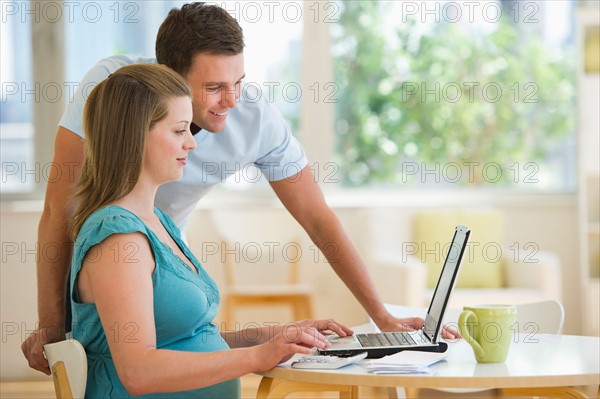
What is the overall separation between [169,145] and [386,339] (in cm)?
58

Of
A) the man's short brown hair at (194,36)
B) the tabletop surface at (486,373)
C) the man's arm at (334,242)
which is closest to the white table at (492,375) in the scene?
the tabletop surface at (486,373)

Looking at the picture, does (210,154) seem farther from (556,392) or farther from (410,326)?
(556,392)

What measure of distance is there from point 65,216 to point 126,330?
54 centimetres

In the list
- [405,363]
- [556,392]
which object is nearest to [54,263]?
[405,363]

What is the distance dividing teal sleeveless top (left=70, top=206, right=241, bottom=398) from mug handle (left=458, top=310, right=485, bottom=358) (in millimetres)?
441

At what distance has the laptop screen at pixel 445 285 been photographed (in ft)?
5.25

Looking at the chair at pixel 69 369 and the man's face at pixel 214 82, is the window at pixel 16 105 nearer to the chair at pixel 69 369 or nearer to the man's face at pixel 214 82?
the man's face at pixel 214 82

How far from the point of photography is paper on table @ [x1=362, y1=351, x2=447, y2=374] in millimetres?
1457

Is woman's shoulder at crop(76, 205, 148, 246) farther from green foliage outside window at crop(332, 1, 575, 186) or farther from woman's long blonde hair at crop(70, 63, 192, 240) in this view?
green foliage outside window at crop(332, 1, 575, 186)

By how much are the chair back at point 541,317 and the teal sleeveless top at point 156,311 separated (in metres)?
0.93

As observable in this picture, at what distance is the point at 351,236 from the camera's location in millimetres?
4609

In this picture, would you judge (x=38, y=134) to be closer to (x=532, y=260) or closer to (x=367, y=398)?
(x=367, y=398)

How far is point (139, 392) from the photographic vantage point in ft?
4.47

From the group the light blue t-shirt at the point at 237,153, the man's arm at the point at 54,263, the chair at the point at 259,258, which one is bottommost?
the chair at the point at 259,258
